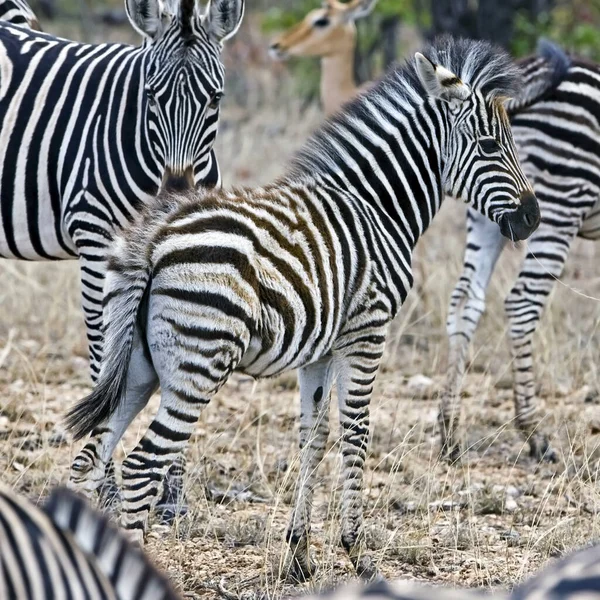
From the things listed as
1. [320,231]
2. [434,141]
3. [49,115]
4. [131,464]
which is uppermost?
[49,115]

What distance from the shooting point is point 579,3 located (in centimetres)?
1705

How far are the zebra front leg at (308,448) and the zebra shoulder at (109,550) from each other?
7.37ft

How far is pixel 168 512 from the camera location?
18.4 ft

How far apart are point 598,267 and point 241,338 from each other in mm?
6973

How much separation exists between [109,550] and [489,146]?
10.9ft

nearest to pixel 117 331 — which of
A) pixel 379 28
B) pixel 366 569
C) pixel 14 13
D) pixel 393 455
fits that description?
pixel 366 569

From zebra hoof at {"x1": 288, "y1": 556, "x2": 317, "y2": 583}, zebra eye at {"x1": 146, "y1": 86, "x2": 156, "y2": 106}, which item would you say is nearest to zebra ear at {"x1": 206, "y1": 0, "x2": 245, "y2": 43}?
zebra eye at {"x1": 146, "y1": 86, "x2": 156, "y2": 106}

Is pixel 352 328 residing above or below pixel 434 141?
below

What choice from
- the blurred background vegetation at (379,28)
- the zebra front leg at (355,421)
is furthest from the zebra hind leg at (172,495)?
the blurred background vegetation at (379,28)

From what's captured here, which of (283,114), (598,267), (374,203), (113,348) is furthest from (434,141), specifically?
(283,114)

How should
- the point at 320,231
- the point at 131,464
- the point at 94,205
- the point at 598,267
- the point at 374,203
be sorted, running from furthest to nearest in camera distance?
the point at 598,267 < the point at 94,205 < the point at 374,203 < the point at 320,231 < the point at 131,464

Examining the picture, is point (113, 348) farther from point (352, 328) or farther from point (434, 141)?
point (434, 141)

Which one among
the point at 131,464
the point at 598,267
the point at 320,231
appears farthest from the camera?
the point at 598,267

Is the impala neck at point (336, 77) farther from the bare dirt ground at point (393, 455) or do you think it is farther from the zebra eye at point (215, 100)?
the zebra eye at point (215, 100)
